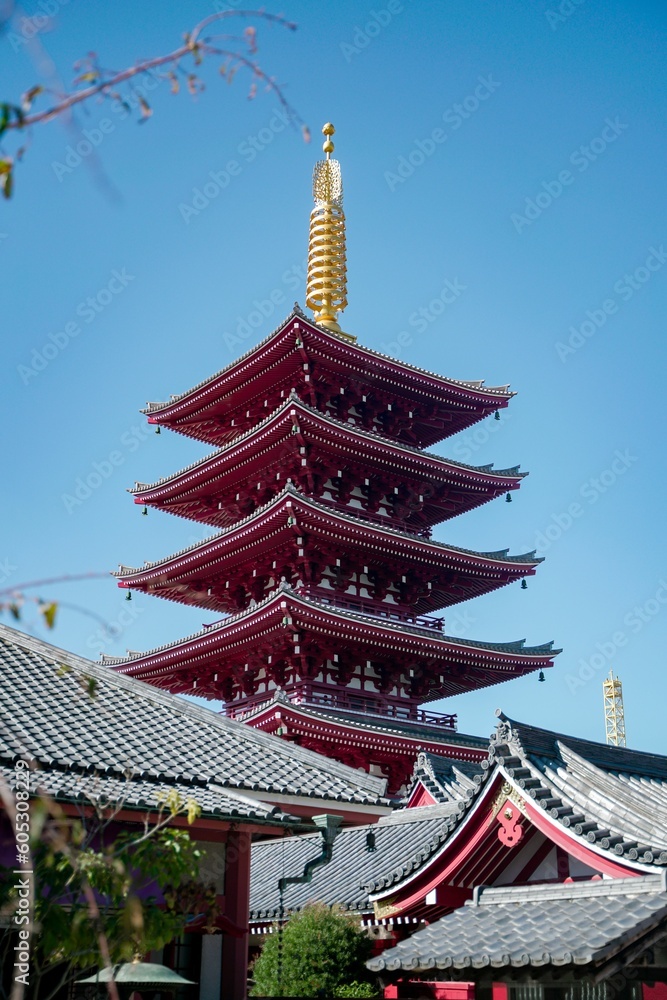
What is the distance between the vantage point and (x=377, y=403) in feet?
117

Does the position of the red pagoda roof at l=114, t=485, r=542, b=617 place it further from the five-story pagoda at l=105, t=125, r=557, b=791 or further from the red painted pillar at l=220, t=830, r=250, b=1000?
the red painted pillar at l=220, t=830, r=250, b=1000

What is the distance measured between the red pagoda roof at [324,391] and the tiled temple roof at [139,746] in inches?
764

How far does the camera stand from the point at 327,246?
40125mm

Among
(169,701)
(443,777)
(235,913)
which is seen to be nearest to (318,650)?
(443,777)

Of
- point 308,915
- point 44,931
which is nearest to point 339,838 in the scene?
point 308,915

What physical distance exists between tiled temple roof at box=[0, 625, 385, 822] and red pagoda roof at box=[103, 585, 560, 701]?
1413cm

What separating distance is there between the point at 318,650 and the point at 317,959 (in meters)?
16.4

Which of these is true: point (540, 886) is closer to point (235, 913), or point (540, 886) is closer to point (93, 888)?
point (235, 913)

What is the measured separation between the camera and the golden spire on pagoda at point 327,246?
38.7 meters

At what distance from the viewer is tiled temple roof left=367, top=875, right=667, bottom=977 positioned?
9.02 m

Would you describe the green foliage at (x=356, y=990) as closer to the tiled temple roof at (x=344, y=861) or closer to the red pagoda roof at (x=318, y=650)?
the tiled temple roof at (x=344, y=861)

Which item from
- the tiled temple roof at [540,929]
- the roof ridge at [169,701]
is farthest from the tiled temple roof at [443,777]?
the tiled temple roof at [540,929]

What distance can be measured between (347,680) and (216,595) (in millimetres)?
6311

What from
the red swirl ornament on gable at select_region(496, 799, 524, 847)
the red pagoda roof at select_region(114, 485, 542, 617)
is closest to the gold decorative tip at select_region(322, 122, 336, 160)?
the red pagoda roof at select_region(114, 485, 542, 617)
